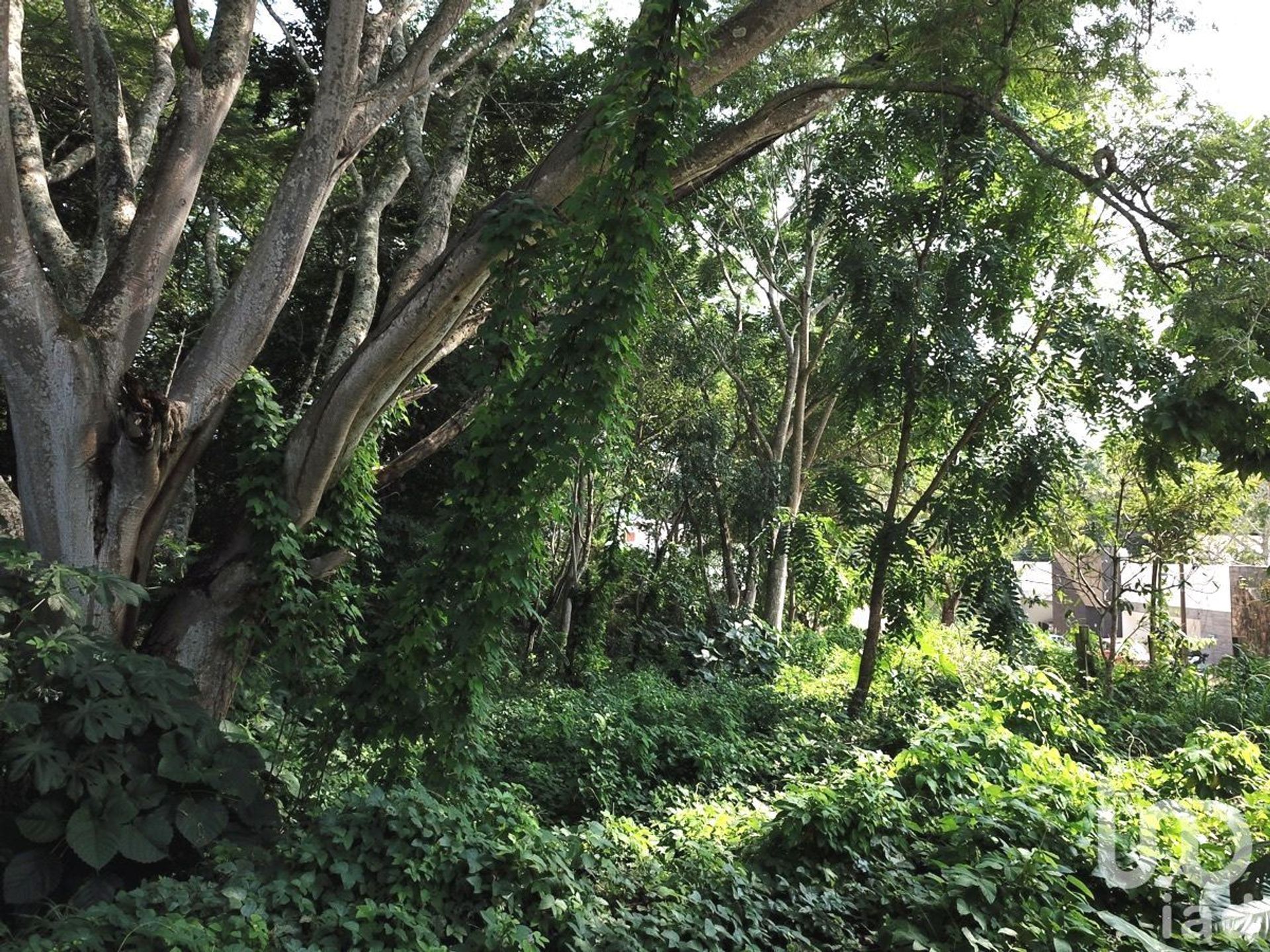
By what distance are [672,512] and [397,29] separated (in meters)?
7.47

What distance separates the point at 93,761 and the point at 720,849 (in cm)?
261

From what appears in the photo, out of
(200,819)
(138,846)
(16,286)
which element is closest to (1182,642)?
(200,819)

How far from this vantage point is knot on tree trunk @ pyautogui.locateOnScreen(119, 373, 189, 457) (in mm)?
4141

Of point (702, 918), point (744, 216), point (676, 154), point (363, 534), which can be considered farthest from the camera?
point (744, 216)

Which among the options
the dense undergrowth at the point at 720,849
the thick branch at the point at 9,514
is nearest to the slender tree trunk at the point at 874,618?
the dense undergrowth at the point at 720,849

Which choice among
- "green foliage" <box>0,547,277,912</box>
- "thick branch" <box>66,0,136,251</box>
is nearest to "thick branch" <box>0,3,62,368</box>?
"thick branch" <box>66,0,136,251</box>

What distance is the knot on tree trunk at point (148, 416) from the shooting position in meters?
4.14

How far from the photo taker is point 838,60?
33.1 feet

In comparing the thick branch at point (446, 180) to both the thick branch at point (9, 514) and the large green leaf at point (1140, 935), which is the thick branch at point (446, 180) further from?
the large green leaf at point (1140, 935)

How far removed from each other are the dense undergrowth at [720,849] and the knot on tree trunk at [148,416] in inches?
77.0

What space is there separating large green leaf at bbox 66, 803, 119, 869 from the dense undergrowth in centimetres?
15

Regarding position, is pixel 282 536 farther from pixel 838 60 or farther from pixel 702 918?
pixel 838 60

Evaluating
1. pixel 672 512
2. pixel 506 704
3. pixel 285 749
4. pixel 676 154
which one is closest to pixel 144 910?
pixel 285 749

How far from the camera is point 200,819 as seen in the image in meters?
3.19
